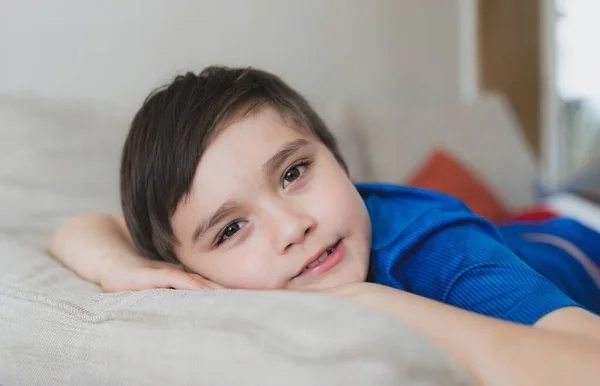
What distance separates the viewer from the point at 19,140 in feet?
4.07

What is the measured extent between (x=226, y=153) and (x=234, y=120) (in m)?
0.06

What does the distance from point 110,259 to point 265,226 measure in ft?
0.84

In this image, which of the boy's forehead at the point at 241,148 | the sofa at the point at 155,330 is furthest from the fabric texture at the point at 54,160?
the boy's forehead at the point at 241,148

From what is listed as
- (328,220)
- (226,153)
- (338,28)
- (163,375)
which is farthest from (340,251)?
(338,28)

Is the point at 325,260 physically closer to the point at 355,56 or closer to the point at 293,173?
the point at 293,173

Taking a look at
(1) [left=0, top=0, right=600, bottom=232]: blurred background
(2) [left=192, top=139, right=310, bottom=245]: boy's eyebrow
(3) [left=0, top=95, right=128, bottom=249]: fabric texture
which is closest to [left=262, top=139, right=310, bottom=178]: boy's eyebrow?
(2) [left=192, top=139, right=310, bottom=245]: boy's eyebrow

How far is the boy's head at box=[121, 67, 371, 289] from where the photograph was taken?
0.79m

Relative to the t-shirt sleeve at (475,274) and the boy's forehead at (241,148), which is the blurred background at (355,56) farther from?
the t-shirt sleeve at (475,274)

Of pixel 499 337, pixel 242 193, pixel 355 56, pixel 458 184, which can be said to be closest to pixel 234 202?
pixel 242 193

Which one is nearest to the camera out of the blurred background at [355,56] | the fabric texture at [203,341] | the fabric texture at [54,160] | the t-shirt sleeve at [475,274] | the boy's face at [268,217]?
the fabric texture at [203,341]

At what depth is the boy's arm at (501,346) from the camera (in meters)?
0.52

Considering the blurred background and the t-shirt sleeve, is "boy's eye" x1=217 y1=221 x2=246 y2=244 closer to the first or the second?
the t-shirt sleeve

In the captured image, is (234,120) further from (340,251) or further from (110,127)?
(110,127)

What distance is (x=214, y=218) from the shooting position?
803mm
